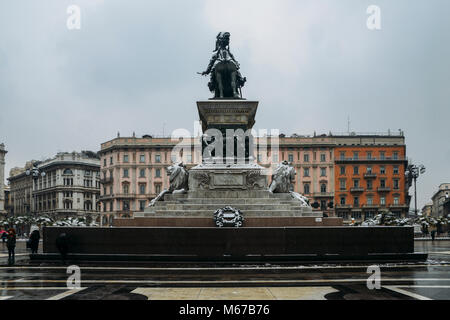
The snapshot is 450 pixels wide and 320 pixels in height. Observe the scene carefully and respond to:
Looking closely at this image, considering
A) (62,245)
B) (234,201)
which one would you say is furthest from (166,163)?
(62,245)

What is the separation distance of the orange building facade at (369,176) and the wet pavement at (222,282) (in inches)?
3382

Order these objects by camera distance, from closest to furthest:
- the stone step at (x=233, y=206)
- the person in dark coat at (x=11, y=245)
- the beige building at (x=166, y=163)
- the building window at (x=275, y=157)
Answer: the person in dark coat at (x=11, y=245)
the stone step at (x=233, y=206)
the building window at (x=275, y=157)
the beige building at (x=166, y=163)

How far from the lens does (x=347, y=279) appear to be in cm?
1288

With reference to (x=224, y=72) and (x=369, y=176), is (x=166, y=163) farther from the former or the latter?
(x=224, y=72)

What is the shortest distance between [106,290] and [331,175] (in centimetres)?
9269

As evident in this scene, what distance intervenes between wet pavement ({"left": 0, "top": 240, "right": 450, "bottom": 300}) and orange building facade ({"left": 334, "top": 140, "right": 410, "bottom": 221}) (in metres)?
85.9

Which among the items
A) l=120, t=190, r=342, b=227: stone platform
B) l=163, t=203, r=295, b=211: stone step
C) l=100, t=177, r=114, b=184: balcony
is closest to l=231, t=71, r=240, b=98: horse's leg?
l=120, t=190, r=342, b=227: stone platform

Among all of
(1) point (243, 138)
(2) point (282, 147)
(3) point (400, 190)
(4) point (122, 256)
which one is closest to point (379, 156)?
(3) point (400, 190)

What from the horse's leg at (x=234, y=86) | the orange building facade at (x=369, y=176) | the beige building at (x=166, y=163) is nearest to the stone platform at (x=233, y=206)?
the horse's leg at (x=234, y=86)

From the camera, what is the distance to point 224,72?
77.5ft

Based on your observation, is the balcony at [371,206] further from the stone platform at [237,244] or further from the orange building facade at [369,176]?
the stone platform at [237,244]

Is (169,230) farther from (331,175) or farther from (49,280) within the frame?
(331,175)

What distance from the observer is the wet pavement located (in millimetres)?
10242

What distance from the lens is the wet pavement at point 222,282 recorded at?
33.6ft
